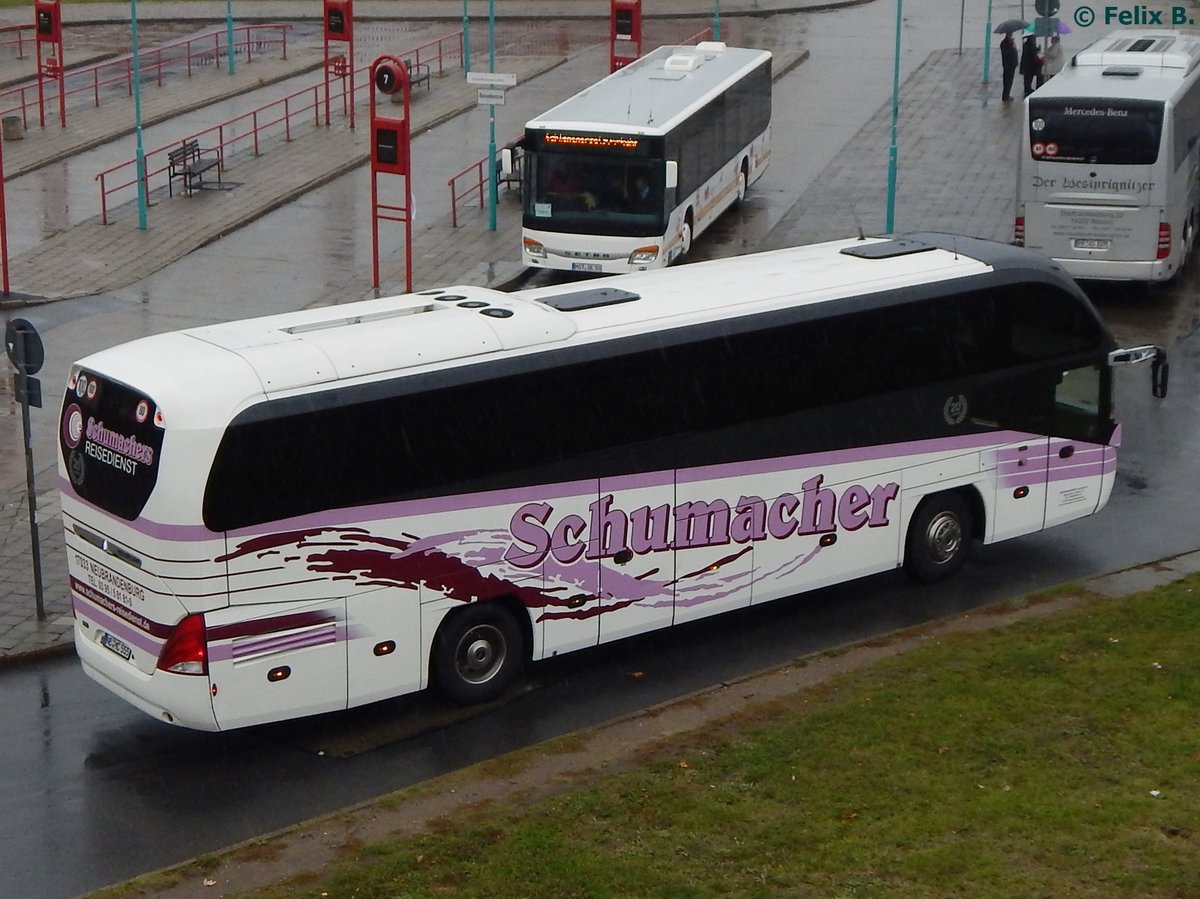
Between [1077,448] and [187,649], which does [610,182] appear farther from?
[187,649]

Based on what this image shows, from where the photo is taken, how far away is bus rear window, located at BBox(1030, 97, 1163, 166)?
24.9 m

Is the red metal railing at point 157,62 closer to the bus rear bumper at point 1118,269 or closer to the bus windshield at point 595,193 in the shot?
the bus windshield at point 595,193

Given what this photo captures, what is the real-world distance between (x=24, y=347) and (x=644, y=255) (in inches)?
523

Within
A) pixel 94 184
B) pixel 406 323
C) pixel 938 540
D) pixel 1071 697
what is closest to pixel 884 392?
pixel 938 540

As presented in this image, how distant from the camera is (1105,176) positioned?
82.7 ft

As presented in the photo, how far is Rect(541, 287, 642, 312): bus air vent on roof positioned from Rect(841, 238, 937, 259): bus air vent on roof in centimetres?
253

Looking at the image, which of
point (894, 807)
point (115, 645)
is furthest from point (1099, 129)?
point (115, 645)

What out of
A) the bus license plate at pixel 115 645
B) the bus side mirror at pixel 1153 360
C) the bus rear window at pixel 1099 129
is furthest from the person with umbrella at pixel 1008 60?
the bus license plate at pixel 115 645

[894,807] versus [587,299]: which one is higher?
[587,299]

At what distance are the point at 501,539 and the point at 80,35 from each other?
3997 centimetres

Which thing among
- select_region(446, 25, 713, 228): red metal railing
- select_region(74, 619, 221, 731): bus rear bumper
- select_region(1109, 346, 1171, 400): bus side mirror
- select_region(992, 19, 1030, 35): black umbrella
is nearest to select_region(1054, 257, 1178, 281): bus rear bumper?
select_region(1109, 346, 1171, 400): bus side mirror

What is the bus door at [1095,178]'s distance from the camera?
25.0 meters

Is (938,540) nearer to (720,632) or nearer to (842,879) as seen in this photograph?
(720,632)

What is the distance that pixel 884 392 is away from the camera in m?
14.6
